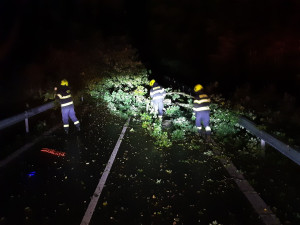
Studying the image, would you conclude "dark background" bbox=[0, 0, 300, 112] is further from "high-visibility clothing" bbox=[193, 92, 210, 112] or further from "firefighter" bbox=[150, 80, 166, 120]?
"high-visibility clothing" bbox=[193, 92, 210, 112]

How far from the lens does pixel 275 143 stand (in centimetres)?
710

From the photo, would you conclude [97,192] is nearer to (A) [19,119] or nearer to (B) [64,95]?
(A) [19,119]

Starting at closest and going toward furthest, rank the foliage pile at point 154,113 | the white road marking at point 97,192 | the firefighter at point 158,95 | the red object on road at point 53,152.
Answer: the white road marking at point 97,192, the red object on road at point 53,152, the foliage pile at point 154,113, the firefighter at point 158,95

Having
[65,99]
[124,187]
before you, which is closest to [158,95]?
[65,99]

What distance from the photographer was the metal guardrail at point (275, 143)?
20.0 feet

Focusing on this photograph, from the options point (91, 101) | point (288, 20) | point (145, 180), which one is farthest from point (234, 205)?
point (288, 20)

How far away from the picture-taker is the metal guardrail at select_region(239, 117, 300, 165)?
6.11 meters

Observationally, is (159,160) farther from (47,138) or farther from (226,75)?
(226,75)

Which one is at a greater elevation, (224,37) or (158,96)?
(224,37)

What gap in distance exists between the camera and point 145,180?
6.76 metres

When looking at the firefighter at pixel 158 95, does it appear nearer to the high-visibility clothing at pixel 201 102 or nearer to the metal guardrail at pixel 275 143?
the high-visibility clothing at pixel 201 102

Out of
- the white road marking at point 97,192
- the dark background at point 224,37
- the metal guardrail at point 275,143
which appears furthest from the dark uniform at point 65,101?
the dark background at point 224,37

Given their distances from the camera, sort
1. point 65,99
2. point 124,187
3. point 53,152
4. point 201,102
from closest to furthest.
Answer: point 124,187
point 53,152
point 201,102
point 65,99

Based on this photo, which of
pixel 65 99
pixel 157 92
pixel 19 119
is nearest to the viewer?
pixel 19 119
